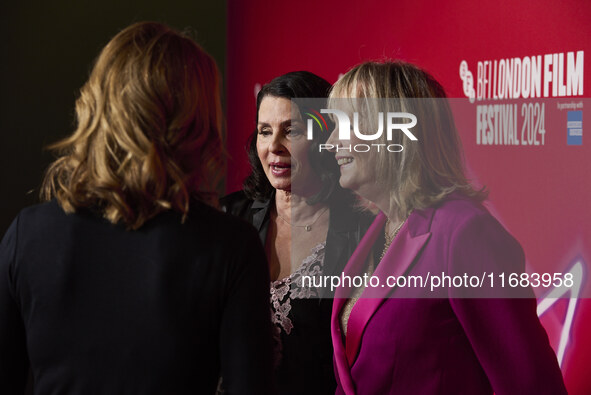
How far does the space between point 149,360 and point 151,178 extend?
0.28 metres

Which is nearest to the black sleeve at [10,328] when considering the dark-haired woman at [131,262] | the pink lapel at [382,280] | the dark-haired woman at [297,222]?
the dark-haired woman at [131,262]

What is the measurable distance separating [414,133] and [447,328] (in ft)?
1.49

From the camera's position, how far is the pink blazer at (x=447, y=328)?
134cm

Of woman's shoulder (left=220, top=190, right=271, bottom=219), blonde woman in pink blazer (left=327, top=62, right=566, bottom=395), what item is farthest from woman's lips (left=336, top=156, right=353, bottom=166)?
woman's shoulder (left=220, top=190, right=271, bottom=219)

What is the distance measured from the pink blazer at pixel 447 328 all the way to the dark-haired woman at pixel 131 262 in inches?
19.7

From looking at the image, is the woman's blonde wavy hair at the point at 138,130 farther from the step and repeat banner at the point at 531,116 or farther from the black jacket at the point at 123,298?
the step and repeat banner at the point at 531,116

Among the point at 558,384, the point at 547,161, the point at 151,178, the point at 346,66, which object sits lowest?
the point at 558,384

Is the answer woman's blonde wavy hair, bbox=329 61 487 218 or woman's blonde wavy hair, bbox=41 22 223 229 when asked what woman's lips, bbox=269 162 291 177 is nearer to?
woman's blonde wavy hair, bbox=329 61 487 218

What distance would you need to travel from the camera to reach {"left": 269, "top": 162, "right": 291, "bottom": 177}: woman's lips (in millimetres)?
2021

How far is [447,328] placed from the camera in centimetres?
141

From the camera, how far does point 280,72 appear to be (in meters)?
4.07

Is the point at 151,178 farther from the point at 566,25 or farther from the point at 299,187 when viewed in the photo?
the point at 566,25

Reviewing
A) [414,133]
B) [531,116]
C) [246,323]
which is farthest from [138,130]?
[531,116]

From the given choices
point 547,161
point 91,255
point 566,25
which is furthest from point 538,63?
point 91,255
